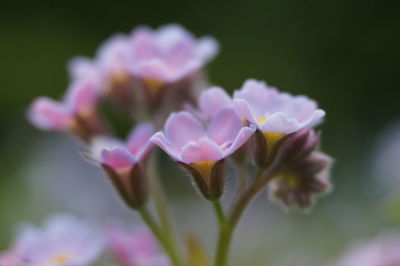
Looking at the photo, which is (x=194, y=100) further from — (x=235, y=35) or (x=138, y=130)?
(x=235, y=35)

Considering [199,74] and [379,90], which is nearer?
[199,74]

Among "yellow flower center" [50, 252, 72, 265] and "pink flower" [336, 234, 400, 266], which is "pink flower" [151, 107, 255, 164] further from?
"pink flower" [336, 234, 400, 266]

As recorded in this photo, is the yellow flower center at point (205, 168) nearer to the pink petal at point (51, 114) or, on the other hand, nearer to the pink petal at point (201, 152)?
the pink petal at point (201, 152)

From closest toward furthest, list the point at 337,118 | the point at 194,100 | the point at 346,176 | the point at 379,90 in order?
the point at 194,100 → the point at 346,176 → the point at 337,118 → the point at 379,90

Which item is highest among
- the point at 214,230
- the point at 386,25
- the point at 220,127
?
the point at 386,25

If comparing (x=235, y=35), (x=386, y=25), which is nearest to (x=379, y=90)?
(x=386, y=25)

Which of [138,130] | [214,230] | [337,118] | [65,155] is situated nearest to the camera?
[138,130]

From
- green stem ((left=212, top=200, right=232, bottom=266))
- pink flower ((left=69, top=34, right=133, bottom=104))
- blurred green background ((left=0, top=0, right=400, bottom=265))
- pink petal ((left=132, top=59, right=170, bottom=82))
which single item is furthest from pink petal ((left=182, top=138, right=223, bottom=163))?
blurred green background ((left=0, top=0, right=400, bottom=265))

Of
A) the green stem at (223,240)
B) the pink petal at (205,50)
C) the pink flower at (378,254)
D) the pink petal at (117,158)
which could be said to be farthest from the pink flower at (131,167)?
the pink flower at (378,254)
